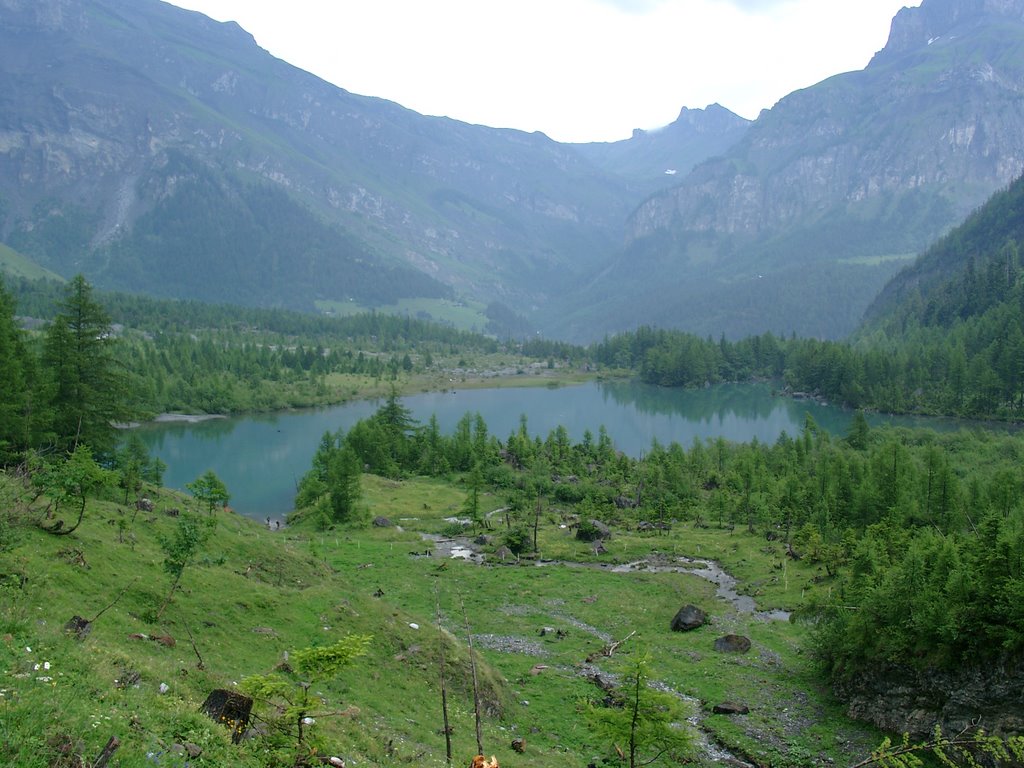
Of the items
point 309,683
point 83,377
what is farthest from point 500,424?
point 309,683

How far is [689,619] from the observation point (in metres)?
36.9

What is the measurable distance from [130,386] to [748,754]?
137 ft

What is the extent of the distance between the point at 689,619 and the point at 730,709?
36.6ft

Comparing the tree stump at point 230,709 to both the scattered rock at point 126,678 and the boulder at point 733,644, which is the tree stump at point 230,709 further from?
the boulder at point 733,644

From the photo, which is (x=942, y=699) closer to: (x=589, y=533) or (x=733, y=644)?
(x=733, y=644)

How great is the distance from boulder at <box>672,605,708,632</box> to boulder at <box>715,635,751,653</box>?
112 inches

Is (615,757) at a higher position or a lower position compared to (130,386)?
lower

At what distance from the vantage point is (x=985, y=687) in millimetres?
21719

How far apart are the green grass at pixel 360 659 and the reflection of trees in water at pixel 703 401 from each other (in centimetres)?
11169

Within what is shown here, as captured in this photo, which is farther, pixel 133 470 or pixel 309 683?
pixel 133 470

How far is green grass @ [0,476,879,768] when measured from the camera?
12531mm

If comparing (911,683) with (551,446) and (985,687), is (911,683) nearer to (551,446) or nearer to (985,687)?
(985,687)

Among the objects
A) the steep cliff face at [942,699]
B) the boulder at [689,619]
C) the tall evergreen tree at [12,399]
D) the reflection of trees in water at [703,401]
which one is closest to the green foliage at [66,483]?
the tall evergreen tree at [12,399]

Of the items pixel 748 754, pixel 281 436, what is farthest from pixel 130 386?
pixel 281 436
